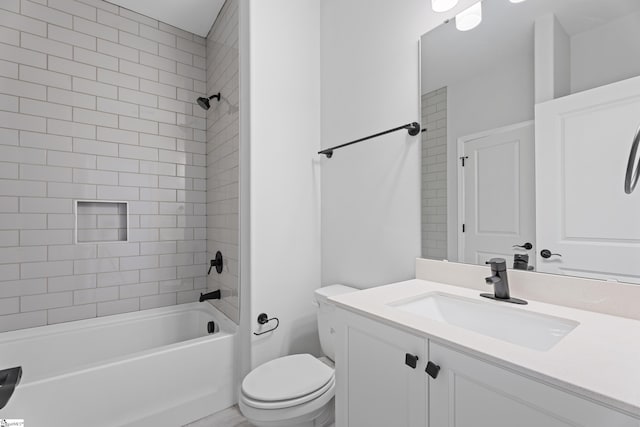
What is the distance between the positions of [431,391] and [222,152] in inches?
78.5

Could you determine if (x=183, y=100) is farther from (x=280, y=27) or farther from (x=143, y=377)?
(x=143, y=377)

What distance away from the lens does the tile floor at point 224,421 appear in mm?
1657

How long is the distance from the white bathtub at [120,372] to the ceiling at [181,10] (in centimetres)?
225

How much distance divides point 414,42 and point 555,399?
1508 millimetres

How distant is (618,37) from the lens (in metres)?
0.90

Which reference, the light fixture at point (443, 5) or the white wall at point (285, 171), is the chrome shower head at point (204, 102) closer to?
the white wall at point (285, 171)

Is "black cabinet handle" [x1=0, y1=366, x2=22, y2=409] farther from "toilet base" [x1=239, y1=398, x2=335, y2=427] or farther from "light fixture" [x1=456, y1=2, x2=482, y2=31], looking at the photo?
"light fixture" [x1=456, y1=2, x2=482, y2=31]

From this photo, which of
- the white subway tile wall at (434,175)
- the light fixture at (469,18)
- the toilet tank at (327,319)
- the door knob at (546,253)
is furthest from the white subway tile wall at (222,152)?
the door knob at (546,253)

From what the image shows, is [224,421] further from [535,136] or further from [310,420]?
[535,136]

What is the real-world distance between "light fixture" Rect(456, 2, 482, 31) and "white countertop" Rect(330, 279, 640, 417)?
3.72ft

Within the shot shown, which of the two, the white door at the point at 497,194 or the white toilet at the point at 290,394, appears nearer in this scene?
the white door at the point at 497,194

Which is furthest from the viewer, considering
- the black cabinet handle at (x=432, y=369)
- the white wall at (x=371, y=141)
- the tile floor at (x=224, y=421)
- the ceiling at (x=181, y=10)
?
the ceiling at (x=181, y=10)

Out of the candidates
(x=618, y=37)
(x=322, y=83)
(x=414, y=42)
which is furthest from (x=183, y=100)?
(x=618, y=37)

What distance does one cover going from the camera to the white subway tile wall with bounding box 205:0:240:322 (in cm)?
200
